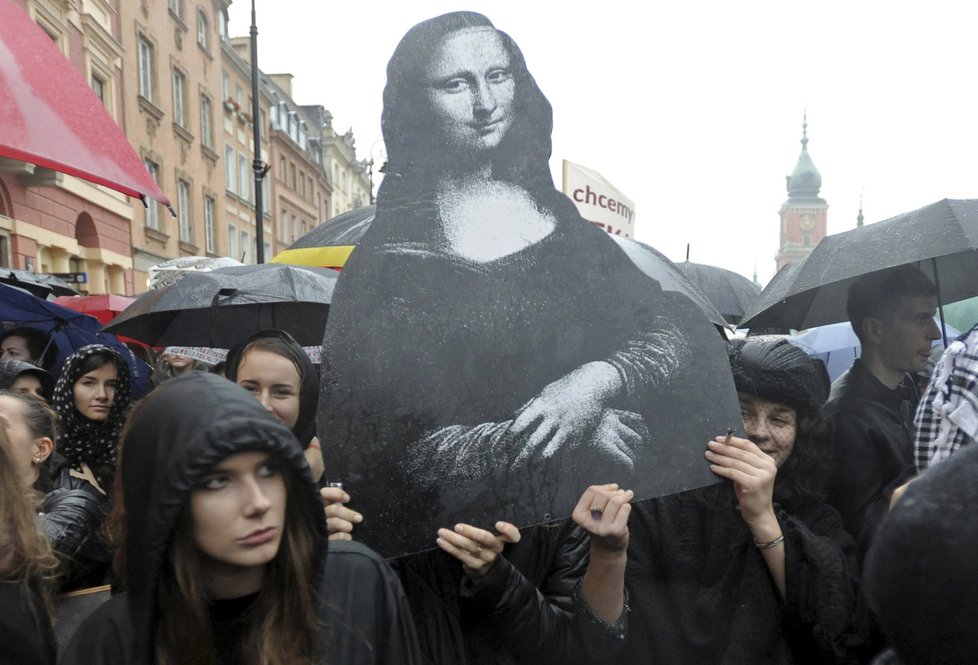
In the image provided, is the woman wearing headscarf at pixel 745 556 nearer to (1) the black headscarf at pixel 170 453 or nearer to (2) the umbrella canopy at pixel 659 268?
(2) the umbrella canopy at pixel 659 268

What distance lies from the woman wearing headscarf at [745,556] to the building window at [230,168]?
3130 cm

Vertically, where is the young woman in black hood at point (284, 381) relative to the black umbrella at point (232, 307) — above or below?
below

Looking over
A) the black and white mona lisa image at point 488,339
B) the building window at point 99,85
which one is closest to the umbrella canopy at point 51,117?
the black and white mona lisa image at point 488,339

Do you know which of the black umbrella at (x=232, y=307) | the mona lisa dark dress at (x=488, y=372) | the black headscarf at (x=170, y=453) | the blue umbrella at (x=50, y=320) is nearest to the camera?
the black headscarf at (x=170, y=453)

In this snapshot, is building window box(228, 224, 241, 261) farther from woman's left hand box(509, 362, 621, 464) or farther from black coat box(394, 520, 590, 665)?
woman's left hand box(509, 362, 621, 464)

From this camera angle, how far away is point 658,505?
2326 mm

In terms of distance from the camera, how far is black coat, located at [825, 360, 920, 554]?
8.08ft

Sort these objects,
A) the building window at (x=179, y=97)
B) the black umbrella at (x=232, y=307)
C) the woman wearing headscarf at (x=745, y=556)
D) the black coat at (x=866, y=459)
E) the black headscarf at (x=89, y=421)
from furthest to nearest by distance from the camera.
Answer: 1. the building window at (x=179, y=97)
2. the black umbrella at (x=232, y=307)
3. the black headscarf at (x=89, y=421)
4. the black coat at (x=866, y=459)
5. the woman wearing headscarf at (x=745, y=556)

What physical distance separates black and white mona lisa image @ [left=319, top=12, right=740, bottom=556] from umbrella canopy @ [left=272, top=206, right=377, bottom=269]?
179 cm

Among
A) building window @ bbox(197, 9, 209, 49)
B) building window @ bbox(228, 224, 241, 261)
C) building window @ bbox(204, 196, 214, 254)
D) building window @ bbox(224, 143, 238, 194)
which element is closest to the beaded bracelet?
building window @ bbox(204, 196, 214, 254)

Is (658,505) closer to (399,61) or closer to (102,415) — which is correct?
(399,61)

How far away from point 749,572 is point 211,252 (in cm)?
2953

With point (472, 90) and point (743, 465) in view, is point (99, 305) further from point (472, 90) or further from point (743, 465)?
point (743, 465)

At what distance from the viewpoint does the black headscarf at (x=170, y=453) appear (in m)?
1.50
